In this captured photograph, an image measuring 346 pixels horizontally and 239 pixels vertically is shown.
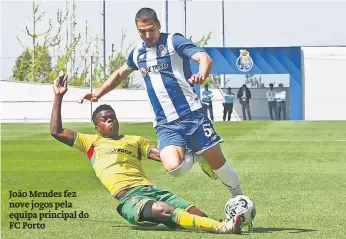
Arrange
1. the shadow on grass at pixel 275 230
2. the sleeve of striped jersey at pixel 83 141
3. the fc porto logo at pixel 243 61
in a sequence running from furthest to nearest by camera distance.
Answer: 1. the fc porto logo at pixel 243 61
2. the sleeve of striped jersey at pixel 83 141
3. the shadow on grass at pixel 275 230

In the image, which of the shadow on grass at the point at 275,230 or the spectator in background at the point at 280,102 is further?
the spectator in background at the point at 280,102

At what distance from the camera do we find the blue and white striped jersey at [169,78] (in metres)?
9.34

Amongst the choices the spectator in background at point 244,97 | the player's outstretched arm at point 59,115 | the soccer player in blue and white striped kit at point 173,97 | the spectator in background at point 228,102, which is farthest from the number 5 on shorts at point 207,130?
the spectator in background at point 244,97

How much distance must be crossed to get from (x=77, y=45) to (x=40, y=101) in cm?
2033

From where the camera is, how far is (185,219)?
28.5ft

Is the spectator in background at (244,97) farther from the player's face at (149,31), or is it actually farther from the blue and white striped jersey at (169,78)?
the player's face at (149,31)

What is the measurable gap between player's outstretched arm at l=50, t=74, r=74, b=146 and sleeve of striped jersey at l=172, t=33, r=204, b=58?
42.1 inches

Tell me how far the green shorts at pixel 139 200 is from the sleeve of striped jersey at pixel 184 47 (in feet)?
4.13

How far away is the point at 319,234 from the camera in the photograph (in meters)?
8.73

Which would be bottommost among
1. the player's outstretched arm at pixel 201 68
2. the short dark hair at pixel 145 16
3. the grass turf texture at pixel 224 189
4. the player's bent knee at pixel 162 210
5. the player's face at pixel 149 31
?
the grass turf texture at pixel 224 189

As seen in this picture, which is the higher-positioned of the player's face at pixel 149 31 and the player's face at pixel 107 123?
the player's face at pixel 149 31

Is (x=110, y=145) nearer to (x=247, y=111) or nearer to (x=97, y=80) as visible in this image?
(x=247, y=111)

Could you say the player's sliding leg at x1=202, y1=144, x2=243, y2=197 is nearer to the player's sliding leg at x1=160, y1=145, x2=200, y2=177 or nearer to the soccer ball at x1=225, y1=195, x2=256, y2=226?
the player's sliding leg at x1=160, y1=145, x2=200, y2=177

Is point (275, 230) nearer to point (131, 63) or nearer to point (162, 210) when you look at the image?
point (162, 210)
